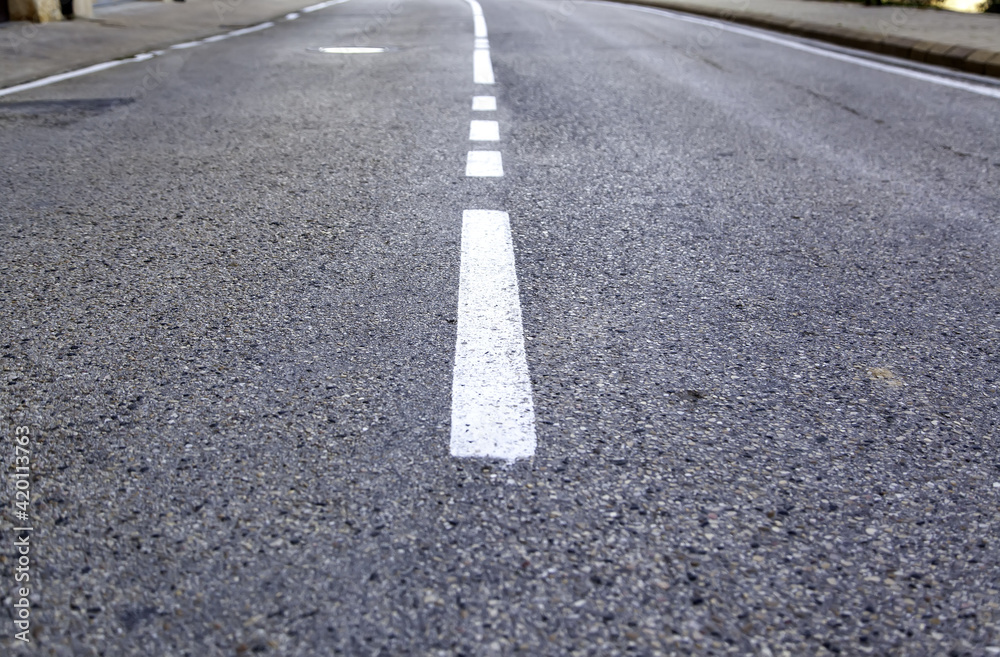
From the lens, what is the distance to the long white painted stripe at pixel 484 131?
5195 mm

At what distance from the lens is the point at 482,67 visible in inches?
330

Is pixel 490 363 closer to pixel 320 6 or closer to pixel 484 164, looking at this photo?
pixel 484 164

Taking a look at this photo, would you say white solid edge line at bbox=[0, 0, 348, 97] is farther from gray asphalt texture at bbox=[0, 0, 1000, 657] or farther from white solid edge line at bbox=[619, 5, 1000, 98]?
white solid edge line at bbox=[619, 5, 1000, 98]

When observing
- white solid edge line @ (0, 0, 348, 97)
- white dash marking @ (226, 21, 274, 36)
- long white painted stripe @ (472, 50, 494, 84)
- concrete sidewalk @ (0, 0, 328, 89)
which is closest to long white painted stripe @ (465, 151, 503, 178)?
long white painted stripe @ (472, 50, 494, 84)

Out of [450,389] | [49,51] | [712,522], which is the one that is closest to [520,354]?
[450,389]

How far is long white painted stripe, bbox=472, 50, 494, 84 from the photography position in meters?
7.59

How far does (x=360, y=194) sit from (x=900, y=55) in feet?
26.4

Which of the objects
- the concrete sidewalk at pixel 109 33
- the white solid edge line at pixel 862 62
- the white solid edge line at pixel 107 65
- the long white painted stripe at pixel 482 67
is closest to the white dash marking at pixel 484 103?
the long white painted stripe at pixel 482 67

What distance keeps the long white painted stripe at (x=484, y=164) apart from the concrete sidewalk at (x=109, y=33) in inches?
175

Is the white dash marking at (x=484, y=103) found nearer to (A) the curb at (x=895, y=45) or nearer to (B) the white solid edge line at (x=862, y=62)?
(B) the white solid edge line at (x=862, y=62)

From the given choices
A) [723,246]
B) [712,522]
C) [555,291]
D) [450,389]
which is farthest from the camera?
[723,246]

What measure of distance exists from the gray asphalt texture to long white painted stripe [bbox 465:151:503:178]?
0.06 m

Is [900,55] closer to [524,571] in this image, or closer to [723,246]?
[723,246]

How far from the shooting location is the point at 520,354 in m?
2.40
